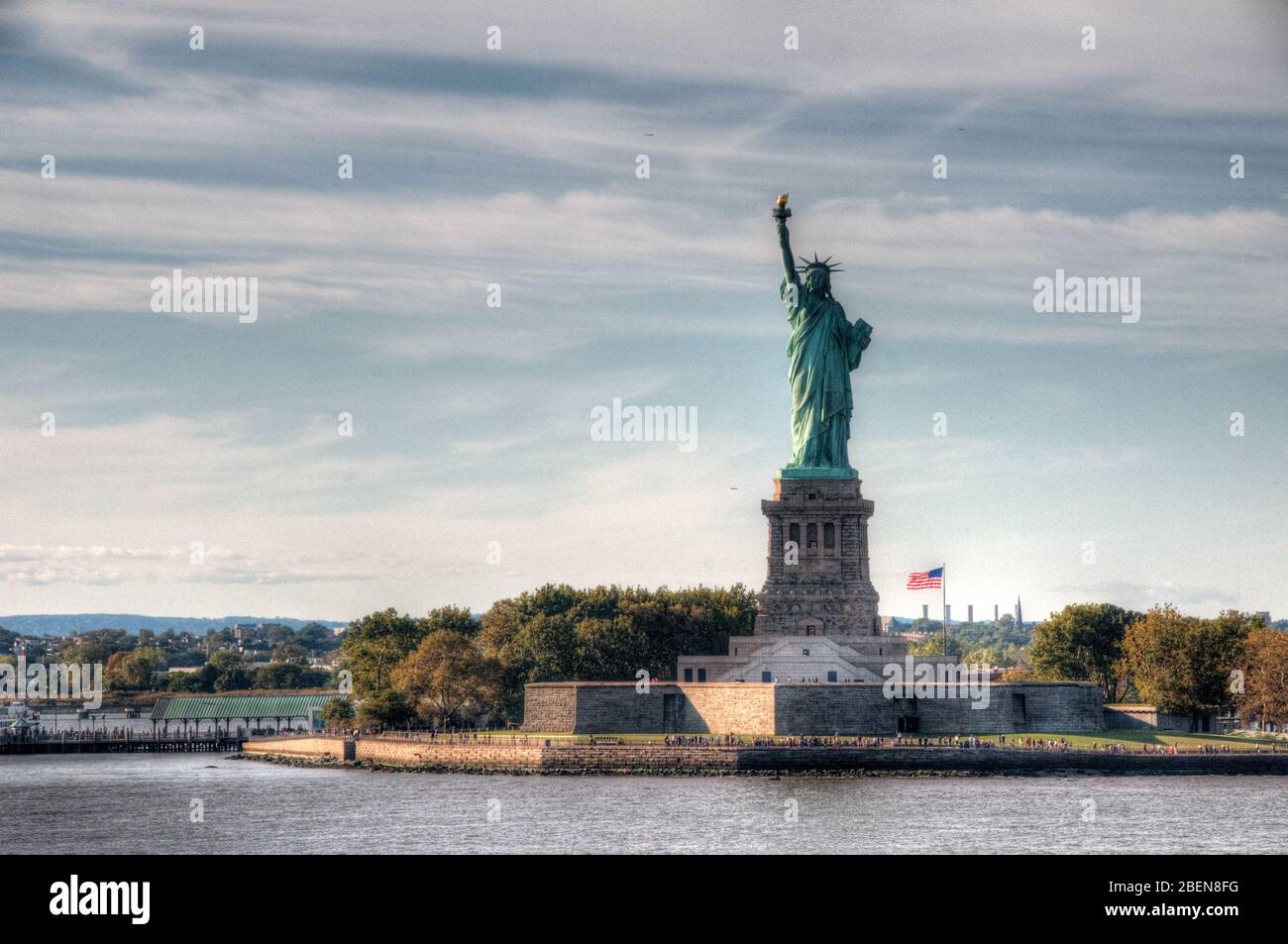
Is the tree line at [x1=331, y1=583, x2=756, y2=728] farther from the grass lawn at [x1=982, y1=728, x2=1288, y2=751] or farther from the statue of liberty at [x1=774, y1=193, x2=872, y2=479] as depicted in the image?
the grass lawn at [x1=982, y1=728, x2=1288, y2=751]

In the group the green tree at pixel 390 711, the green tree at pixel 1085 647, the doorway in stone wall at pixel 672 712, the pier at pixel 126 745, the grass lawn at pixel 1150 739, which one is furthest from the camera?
the pier at pixel 126 745

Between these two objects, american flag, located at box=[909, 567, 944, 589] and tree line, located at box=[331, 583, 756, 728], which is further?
tree line, located at box=[331, 583, 756, 728]

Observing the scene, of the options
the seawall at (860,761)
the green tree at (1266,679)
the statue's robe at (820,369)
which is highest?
the statue's robe at (820,369)

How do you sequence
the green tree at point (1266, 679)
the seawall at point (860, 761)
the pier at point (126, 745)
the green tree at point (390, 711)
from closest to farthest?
1. the seawall at point (860, 761)
2. the green tree at point (1266, 679)
3. the green tree at point (390, 711)
4. the pier at point (126, 745)

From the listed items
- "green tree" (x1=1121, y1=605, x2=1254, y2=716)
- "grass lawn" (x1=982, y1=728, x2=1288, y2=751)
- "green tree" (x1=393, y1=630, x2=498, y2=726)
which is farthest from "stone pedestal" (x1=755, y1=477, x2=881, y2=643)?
"green tree" (x1=393, y1=630, x2=498, y2=726)

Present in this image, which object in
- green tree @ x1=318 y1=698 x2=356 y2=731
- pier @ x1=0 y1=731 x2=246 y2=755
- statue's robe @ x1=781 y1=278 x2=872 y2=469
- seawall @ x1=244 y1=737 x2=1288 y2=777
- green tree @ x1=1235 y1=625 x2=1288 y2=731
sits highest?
statue's robe @ x1=781 y1=278 x2=872 y2=469

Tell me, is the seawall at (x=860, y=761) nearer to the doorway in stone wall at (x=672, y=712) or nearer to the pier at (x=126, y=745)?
the doorway in stone wall at (x=672, y=712)

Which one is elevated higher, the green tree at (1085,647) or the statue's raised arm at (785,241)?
the statue's raised arm at (785,241)

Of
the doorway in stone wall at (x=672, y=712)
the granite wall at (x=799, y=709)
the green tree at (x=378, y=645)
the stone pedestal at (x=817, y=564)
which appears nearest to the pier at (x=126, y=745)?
the green tree at (x=378, y=645)
